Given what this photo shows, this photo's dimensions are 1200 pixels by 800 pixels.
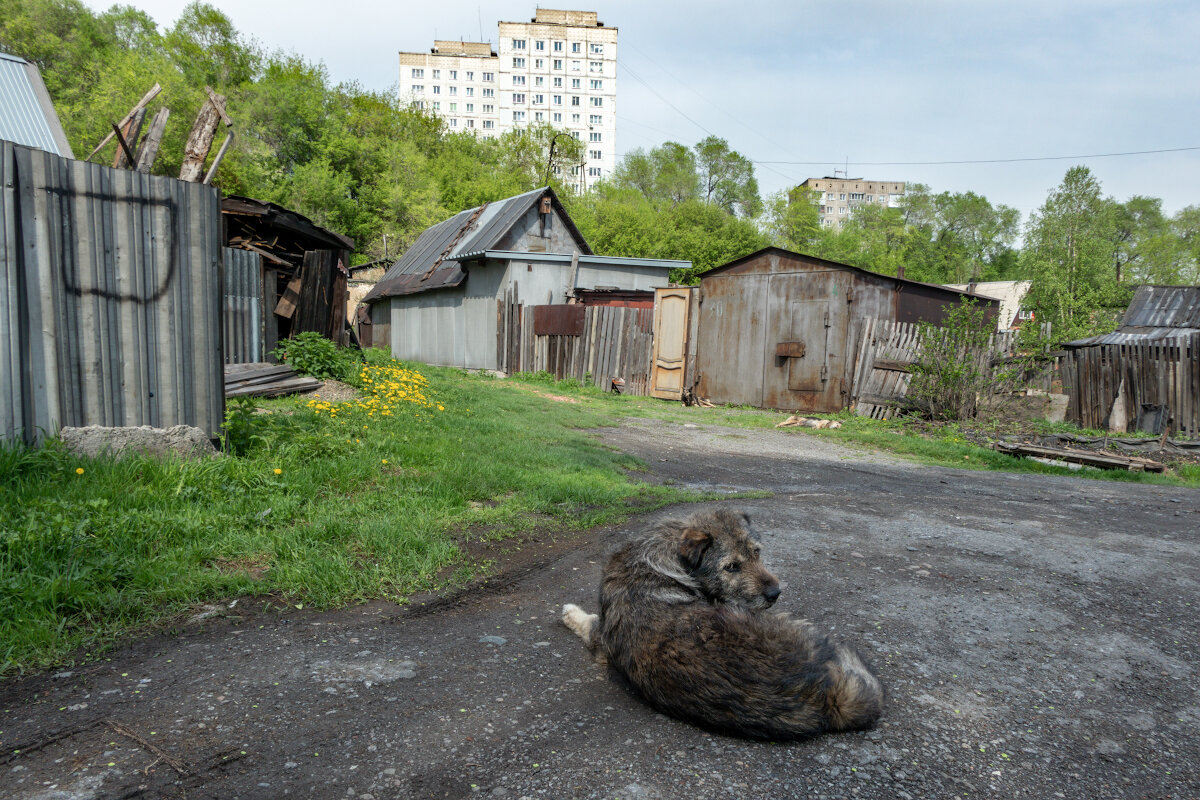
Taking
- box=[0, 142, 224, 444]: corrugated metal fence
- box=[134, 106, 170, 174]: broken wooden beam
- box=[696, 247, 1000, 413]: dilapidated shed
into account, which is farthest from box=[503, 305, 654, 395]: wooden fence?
box=[0, 142, 224, 444]: corrugated metal fence

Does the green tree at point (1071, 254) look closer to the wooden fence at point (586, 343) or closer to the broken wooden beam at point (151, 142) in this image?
the wooden fence at point (586, 343)

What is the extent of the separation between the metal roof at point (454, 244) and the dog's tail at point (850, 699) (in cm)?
1825

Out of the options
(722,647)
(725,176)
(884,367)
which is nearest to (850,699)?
(722,647)

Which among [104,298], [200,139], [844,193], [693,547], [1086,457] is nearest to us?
[693,547]

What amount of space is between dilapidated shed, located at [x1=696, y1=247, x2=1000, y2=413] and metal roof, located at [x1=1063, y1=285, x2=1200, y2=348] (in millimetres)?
11292

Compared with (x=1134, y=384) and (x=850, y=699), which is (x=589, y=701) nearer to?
(x=850, y=699)

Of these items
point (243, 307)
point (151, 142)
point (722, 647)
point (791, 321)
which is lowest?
point (722, 647)

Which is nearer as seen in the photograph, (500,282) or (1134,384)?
(1134,384)

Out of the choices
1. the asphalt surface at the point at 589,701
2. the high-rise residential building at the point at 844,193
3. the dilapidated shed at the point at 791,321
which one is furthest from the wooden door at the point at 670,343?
the high-rise residential building at the point at 844,193

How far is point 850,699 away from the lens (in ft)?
7.63

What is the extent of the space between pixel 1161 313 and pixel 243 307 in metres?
26.8

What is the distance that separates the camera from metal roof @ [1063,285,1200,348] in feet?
68.5

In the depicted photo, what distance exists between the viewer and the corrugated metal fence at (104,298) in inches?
173

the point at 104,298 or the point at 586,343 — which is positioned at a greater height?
the point at 104,298
